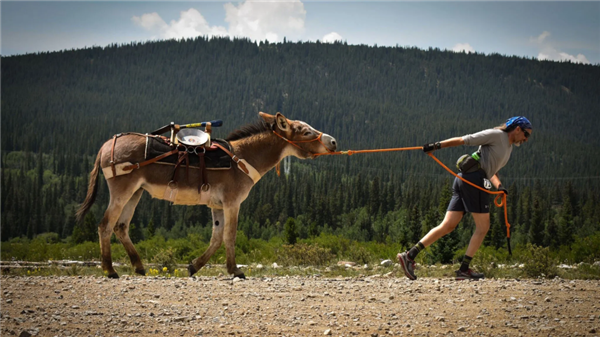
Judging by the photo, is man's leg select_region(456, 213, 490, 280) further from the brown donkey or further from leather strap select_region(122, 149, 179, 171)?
leather strap select_region(122, 149, 179, 171)

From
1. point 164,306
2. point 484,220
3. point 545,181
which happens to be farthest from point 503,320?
point 545,181

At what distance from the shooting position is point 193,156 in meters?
11.8

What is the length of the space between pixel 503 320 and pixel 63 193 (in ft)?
496

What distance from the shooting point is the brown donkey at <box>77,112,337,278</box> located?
11562mm

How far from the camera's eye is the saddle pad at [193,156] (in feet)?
38.4

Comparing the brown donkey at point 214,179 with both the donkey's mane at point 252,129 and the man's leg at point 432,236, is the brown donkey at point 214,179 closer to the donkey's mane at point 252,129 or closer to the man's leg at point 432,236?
the donkey's mane at point 252,129

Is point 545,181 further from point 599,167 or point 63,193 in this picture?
point 63,193

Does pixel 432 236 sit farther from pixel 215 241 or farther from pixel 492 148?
pixel 215 241

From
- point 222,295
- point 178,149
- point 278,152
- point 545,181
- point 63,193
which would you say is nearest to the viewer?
point 222,295

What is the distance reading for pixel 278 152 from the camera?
1270 cm

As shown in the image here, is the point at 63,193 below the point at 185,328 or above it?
below

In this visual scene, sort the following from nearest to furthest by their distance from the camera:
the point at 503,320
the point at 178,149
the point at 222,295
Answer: the point at 503,320
the point at 222,295
the point at 178,149

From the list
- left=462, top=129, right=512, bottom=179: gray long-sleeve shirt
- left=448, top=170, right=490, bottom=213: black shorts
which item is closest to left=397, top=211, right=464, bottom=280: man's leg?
left=448, top=170, right=490, bottom=213: black shorts

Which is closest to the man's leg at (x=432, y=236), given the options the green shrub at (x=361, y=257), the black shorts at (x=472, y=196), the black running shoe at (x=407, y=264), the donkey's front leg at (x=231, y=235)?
the black running shoe at (x=407, y=264)
